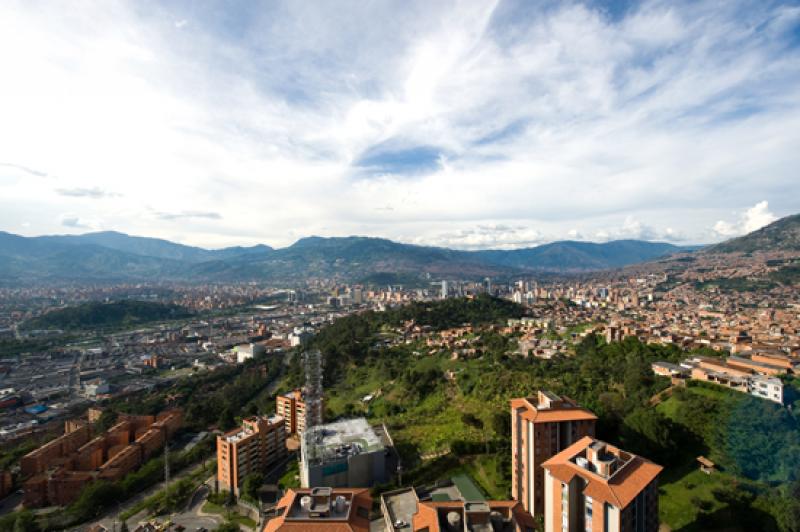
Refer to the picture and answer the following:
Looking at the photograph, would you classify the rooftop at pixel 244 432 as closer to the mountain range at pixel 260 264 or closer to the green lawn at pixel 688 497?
the green lawn at pixel 688 497

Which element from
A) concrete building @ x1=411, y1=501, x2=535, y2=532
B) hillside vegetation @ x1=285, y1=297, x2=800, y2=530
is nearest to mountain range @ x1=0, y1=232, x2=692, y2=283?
hillside vegetation @ x1=285, y1=297, x2=800, y2=530

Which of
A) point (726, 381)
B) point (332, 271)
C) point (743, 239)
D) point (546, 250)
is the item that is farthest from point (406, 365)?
point (546, 250)

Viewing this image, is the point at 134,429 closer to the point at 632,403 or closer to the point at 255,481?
the point at 255,481

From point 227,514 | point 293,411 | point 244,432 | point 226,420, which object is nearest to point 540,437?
point 227,514

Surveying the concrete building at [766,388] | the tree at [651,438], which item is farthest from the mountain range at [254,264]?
the tree at [651,438]

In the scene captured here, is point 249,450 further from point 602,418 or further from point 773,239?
point 773,239
